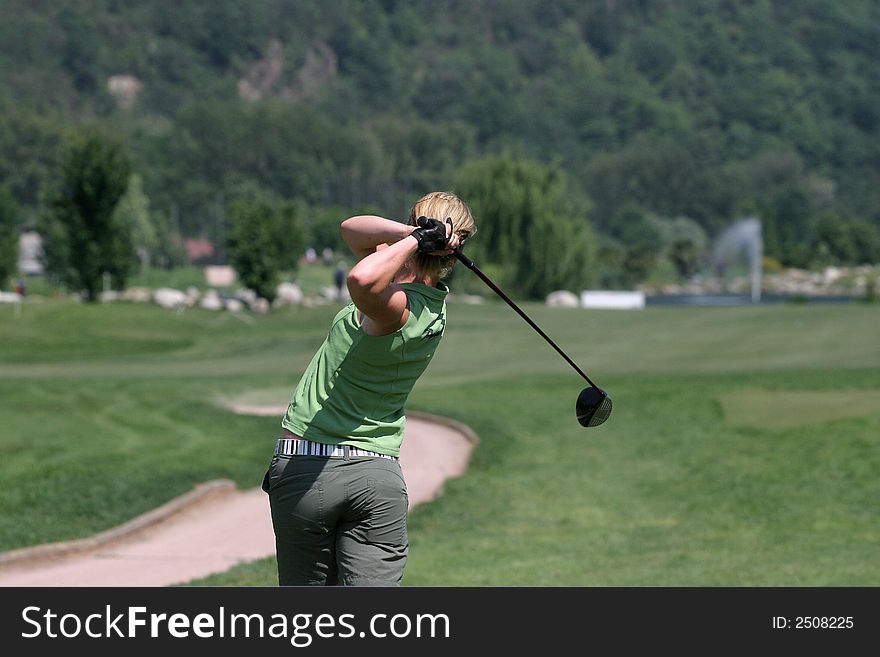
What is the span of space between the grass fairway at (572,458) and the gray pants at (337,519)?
197 inches

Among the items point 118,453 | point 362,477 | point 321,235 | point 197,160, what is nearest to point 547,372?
point 118,453

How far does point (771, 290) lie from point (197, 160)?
62312mm

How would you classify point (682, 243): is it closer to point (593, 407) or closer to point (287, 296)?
point (287, 296)

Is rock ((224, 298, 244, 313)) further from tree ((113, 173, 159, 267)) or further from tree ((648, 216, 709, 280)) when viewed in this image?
tree ((648, 216, 709, 280))

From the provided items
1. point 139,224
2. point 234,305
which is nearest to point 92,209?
point 234,305

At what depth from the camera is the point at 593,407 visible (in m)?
6.18

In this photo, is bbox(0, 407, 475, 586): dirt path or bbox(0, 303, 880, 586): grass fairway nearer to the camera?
bbox(0, 407, 475, 586): dirt path

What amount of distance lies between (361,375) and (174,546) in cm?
724

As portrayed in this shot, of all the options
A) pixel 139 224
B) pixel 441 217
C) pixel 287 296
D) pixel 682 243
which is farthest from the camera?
pixel 682 243

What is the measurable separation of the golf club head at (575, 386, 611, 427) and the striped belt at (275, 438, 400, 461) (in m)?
1.06

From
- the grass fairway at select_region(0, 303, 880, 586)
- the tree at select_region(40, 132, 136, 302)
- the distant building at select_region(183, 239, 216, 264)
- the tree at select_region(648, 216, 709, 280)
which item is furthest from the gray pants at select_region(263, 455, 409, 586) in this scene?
the distant building at select_region(183, 239, 216, 264)

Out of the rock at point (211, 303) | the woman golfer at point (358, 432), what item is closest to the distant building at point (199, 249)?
the rock at point (211, 303)

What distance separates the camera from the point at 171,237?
364 ft

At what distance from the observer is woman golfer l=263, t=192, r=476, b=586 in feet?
18.0
